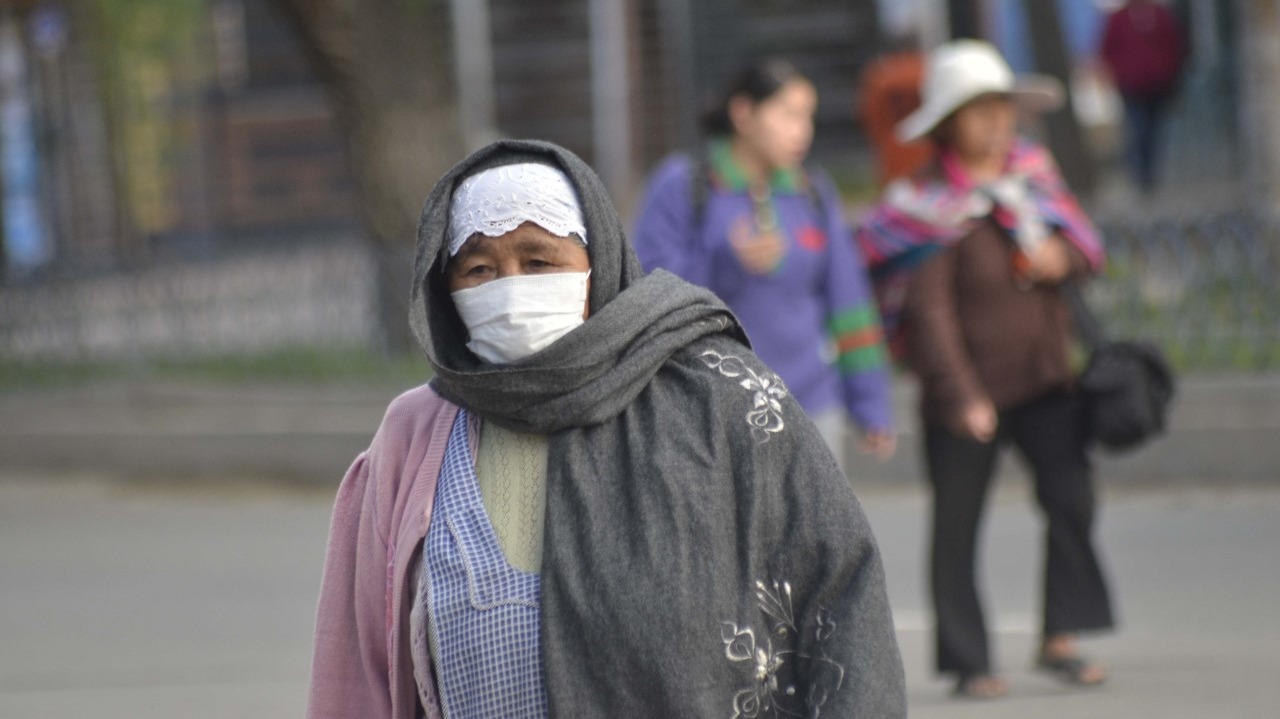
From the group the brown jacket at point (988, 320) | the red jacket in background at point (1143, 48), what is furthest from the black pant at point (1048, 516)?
the red jacket in background at point (1143, 48)

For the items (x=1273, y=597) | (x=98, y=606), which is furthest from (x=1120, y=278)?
(x=98, y=606)

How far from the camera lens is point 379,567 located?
2635 mm

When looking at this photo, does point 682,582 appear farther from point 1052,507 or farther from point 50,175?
point 50,175

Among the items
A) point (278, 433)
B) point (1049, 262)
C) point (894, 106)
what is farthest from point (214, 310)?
point (1049, 262)

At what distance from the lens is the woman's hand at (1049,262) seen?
5492 mm

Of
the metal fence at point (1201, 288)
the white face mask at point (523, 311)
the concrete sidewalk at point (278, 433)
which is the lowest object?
the concrete sidewalk at point (278, 433)

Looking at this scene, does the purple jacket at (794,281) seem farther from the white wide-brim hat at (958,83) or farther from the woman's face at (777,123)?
the white wide-brim hat at (958,83)

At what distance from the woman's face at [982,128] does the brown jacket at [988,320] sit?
0.75ft

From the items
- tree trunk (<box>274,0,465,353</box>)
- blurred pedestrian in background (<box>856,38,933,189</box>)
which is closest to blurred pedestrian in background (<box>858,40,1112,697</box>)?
blurred pedestrian in background (<box>856,38,933,189</box>)

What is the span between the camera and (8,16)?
21438 mm

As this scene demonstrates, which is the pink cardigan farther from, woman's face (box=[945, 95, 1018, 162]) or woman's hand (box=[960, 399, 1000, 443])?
woman's face (box=[945, 95, 1018, 162])

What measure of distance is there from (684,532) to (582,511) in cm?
14

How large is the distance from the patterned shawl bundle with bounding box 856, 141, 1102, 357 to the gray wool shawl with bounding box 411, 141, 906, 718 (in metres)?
3.04

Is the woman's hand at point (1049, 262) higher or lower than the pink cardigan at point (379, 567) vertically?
higher
